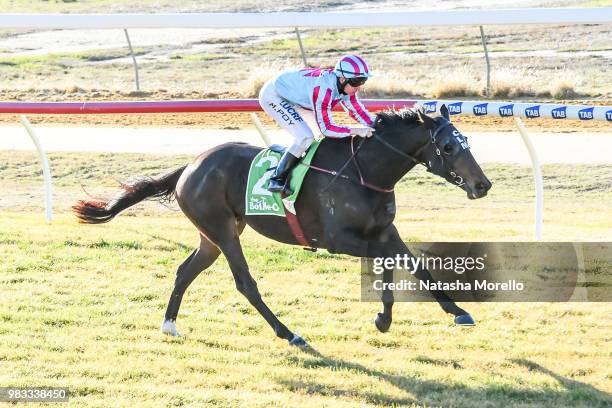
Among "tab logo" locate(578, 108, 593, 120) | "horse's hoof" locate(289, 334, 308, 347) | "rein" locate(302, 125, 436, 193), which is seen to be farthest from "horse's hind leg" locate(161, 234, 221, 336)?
"tab logo" locate(578, 108, 593, 120)

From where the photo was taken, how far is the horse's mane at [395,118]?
6.46 metres

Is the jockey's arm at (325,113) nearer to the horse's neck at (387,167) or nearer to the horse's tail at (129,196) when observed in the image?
the horse's neck at (387,167)

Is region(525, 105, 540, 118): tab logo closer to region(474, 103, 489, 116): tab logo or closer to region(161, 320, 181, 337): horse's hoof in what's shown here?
region(474, 103, 489, 116): tab logo

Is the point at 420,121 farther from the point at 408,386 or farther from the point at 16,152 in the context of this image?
the point at 16,152

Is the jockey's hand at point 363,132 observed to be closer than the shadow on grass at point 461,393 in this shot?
No

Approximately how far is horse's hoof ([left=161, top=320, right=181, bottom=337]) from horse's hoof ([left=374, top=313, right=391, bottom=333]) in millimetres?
1332

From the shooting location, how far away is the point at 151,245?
891 cm

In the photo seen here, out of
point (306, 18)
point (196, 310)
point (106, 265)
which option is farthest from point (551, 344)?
point (306, 18)

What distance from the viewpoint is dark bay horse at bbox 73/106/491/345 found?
6.22m

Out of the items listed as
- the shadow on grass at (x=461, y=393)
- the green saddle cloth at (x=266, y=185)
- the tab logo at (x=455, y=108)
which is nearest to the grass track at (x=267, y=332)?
the shadow on grass at (x=461, y=393)

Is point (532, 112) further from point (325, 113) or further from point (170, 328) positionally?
point (170, 328)

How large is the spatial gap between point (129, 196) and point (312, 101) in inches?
69.5

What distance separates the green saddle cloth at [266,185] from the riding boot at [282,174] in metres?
0.03

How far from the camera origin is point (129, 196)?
751 cm
